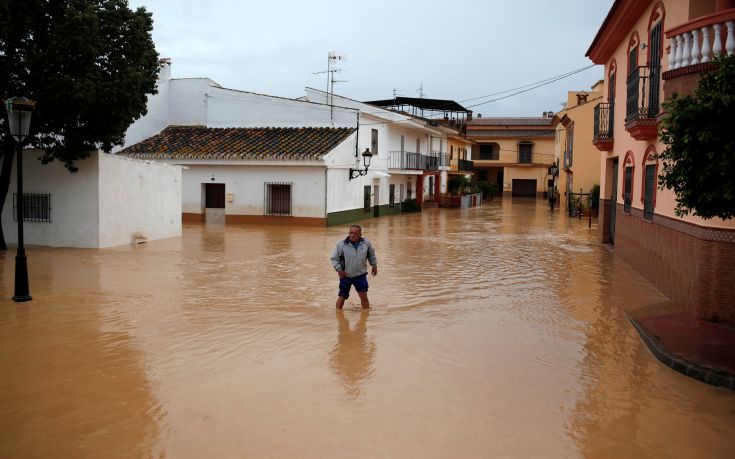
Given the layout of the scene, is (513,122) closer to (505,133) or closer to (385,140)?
(505,133)

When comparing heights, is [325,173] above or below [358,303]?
above

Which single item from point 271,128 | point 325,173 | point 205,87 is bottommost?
point 325,173

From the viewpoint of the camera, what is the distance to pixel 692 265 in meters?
9.91

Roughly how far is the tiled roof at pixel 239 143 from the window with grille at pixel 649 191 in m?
13.7

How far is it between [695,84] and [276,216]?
62.0ft

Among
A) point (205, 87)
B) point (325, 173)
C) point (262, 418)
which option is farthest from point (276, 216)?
point (262, 418)

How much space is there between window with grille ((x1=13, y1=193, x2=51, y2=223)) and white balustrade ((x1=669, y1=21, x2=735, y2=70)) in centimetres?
1562

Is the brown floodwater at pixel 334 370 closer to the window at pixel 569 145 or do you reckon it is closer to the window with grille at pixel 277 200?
the window with grille at pixel 277 200

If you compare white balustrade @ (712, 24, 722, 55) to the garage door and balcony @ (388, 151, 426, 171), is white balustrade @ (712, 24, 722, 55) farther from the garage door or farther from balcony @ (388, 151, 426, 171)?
the garage door

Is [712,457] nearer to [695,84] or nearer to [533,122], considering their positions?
[695,84]

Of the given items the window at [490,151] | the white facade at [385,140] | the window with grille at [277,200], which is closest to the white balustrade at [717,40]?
the window with grille at [277,200]

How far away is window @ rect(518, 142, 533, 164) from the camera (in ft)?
208

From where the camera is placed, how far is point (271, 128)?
28953 millimetres

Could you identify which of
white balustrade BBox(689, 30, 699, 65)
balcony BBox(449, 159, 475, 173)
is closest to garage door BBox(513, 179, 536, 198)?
balcony BBox(449, 159, 475, 173)
